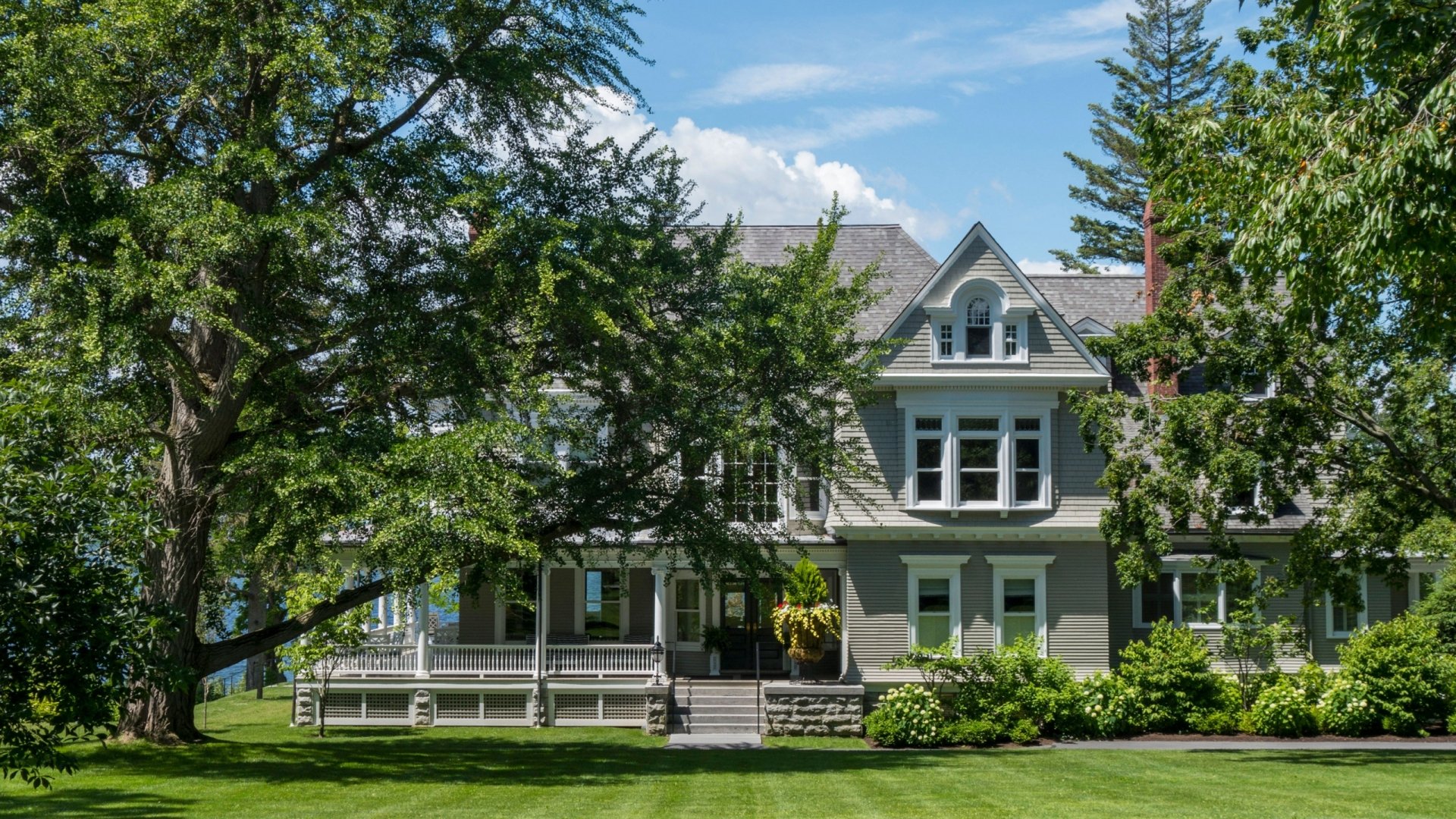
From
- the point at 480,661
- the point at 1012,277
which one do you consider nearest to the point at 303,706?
the point at 480,661

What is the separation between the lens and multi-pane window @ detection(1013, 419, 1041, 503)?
27.5 meters

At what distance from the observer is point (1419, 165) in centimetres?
1038

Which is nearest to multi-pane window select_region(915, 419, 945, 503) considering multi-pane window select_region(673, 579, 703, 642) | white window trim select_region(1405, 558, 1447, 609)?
multi-pane window select_region(673, 579, 703, 642)

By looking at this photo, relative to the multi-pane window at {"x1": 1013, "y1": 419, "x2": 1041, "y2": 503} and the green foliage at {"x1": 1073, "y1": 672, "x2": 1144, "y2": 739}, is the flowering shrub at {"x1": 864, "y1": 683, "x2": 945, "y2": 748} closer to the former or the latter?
the green foliage at {"x1": 1073, "y1": 672, "x2": 1144, "y2": 739}

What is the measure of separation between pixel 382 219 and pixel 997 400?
13.9 m

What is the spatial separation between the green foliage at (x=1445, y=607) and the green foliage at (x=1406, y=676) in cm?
157

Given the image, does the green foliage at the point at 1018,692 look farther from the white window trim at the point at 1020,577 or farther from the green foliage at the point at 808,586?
the green foliage at the point at 808,586

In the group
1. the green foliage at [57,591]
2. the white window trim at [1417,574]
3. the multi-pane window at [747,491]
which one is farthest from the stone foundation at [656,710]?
the green foliage at [57,591]

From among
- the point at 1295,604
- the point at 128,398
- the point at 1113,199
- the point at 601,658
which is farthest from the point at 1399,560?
the point at 1113,199

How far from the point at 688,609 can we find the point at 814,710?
16.6 feet

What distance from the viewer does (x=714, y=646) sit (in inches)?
1158

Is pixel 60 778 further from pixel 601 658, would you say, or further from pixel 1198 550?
pixel 1198 550

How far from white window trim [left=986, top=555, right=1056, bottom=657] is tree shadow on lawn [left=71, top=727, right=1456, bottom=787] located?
4999 millimetres

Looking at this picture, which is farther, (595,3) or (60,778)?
(595,3)
